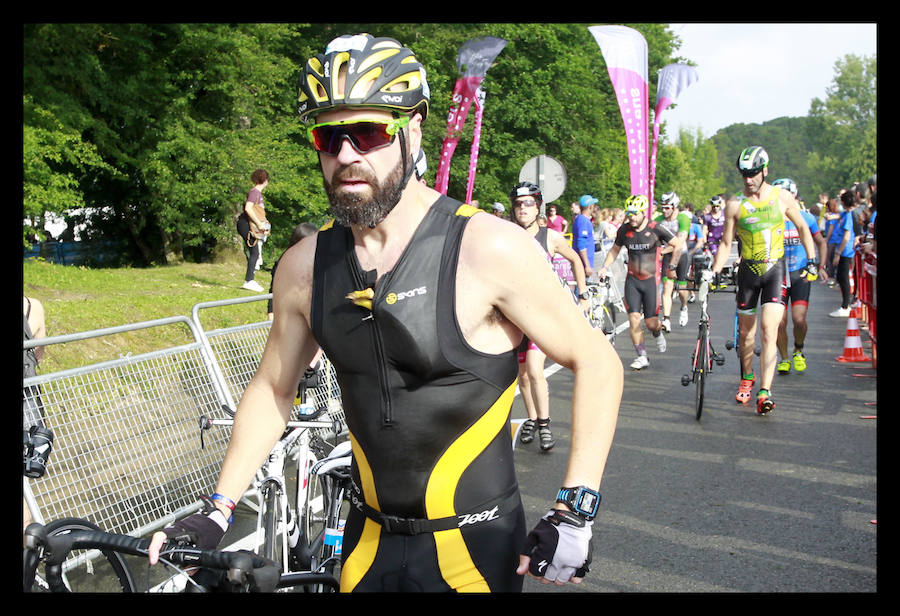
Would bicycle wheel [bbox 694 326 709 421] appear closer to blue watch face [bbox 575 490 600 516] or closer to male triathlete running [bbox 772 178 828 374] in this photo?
male triathlete running [bbox 772 178 828 374]

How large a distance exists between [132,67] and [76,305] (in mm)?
10454

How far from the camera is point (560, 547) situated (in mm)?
2395

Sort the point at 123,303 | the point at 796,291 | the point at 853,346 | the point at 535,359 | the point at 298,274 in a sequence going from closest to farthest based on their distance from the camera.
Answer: the point at 298,274
the point at 535,359
the point at 796,291
the point at 853,346
the point at 123,303

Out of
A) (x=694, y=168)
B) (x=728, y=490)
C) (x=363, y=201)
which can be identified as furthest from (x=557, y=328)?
(x=694, y=168)

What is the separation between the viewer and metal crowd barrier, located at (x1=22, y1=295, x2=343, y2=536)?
16.6 feet

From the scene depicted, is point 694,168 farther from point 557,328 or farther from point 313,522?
point 557,328

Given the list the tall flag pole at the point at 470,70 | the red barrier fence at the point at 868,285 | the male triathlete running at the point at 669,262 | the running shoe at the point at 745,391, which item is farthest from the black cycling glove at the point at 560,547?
the tall flag pole at the point at 470,70

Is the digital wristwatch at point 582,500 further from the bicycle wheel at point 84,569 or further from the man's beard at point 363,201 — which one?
the bicycle wheel at point 84,569

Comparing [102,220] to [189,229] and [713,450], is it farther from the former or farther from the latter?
[713,450]

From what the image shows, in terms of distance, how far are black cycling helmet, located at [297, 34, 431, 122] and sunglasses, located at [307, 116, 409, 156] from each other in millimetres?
47

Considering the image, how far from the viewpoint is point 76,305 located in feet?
37.9

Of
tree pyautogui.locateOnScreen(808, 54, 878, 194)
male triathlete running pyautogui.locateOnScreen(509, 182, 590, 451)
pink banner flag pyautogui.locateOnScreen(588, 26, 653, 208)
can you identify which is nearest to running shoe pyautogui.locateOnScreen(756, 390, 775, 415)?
male triathlete running pyautogui.locateOnScreen(509, 182, 590, 451)

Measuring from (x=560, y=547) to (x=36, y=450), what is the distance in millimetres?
2160

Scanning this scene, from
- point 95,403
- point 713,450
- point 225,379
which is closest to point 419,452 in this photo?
point 95,403
